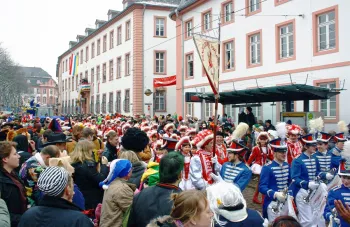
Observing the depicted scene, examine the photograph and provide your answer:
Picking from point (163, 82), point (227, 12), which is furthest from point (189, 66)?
point (227, 12)

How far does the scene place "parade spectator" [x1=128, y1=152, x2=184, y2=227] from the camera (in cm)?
346

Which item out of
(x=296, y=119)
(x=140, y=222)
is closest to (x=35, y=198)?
(x=140, y=222)

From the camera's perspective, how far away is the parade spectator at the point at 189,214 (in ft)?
8.26

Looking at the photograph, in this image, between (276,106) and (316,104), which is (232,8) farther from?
(316,104)

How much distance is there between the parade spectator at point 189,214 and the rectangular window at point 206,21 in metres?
23.4

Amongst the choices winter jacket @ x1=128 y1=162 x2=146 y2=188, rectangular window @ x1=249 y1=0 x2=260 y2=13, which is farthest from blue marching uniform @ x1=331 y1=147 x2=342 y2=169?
rectangular window @ x1=249 y1=0 x2=260 y2=13

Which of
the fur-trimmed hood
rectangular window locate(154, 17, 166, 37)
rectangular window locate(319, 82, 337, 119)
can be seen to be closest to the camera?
the fur-trimmed hood

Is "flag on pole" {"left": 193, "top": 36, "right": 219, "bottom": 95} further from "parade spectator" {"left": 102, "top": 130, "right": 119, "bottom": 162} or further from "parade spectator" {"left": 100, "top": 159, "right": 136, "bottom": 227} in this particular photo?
"parade spectator" {"left": 100, "top": 159, "right": 136, "bottom": 227}

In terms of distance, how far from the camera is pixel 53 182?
2.92m

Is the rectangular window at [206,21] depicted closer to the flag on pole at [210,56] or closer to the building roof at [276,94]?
the building roof at [276,94]

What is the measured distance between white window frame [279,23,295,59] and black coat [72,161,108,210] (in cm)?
1600

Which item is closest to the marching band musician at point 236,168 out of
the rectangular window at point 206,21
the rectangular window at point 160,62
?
the rectangular window at point 206,21

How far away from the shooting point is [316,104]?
1770 centimetres

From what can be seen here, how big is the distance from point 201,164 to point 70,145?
283 cm
